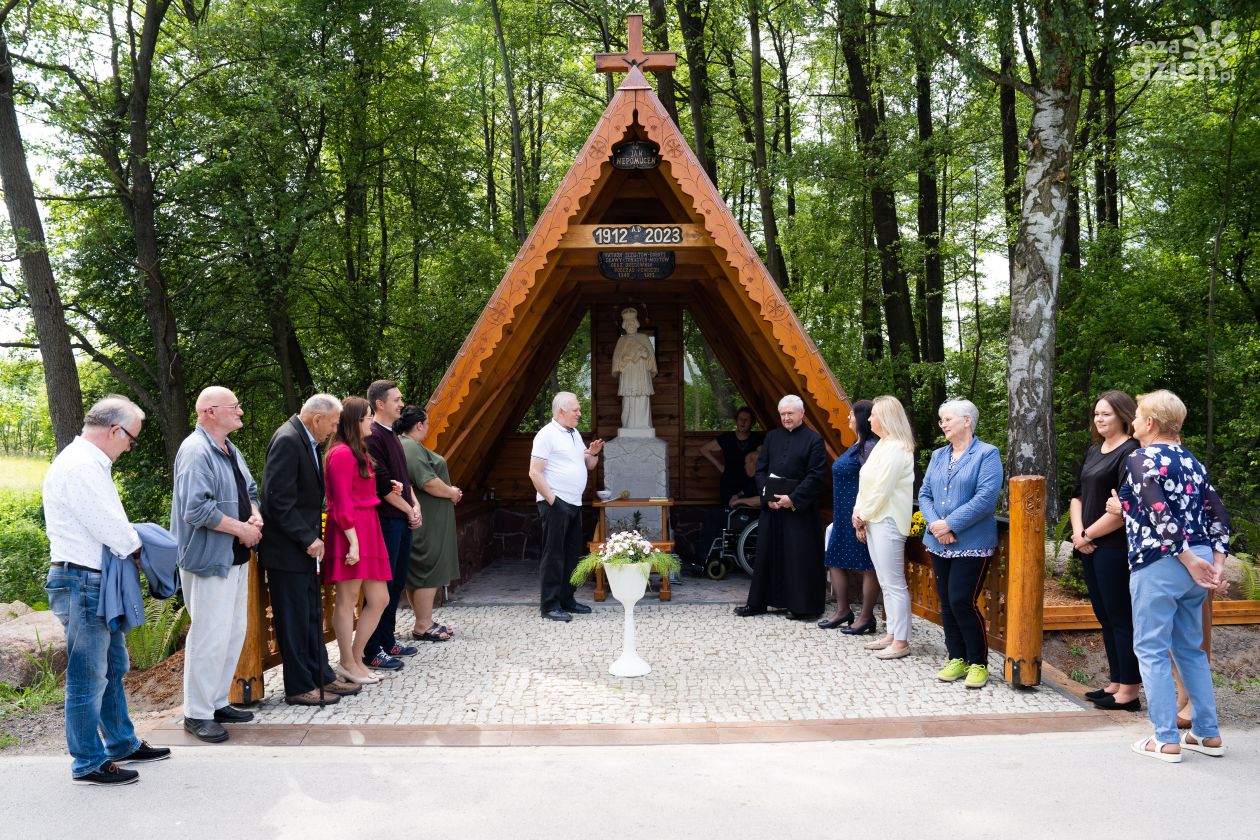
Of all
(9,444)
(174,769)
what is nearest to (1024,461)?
(174,769)

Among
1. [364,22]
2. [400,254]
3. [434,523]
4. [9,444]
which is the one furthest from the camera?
[9,444]

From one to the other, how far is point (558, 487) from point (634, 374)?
268 cm

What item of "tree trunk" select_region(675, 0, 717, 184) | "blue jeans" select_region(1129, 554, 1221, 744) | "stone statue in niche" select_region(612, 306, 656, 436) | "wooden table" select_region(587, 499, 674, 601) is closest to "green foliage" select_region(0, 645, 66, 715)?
"wooden table" select_region(587, 499, 674, 601)

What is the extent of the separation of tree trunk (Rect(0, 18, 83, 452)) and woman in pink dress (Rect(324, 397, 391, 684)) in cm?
624

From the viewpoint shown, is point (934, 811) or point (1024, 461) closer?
point (934, 811)

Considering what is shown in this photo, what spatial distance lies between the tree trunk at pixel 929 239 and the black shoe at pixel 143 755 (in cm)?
1122

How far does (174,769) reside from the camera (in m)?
3.82

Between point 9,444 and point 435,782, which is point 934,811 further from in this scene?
point 9,444

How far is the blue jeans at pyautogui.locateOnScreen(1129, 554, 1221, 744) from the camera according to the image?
3.84m

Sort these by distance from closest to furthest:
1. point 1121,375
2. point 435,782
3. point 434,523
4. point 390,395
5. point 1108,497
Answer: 1. point 435,782
2. point 1108,497
3. point 390,395
4. point 434,523
5. point 1121,375

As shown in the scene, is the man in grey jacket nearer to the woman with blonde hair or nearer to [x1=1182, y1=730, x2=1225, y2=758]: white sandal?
the woman with blonde hair

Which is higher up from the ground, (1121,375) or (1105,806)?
(1121,375)

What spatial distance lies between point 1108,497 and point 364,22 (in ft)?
43.3

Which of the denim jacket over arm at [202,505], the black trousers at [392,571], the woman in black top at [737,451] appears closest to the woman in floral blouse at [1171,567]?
the black trousers at [392,571]
